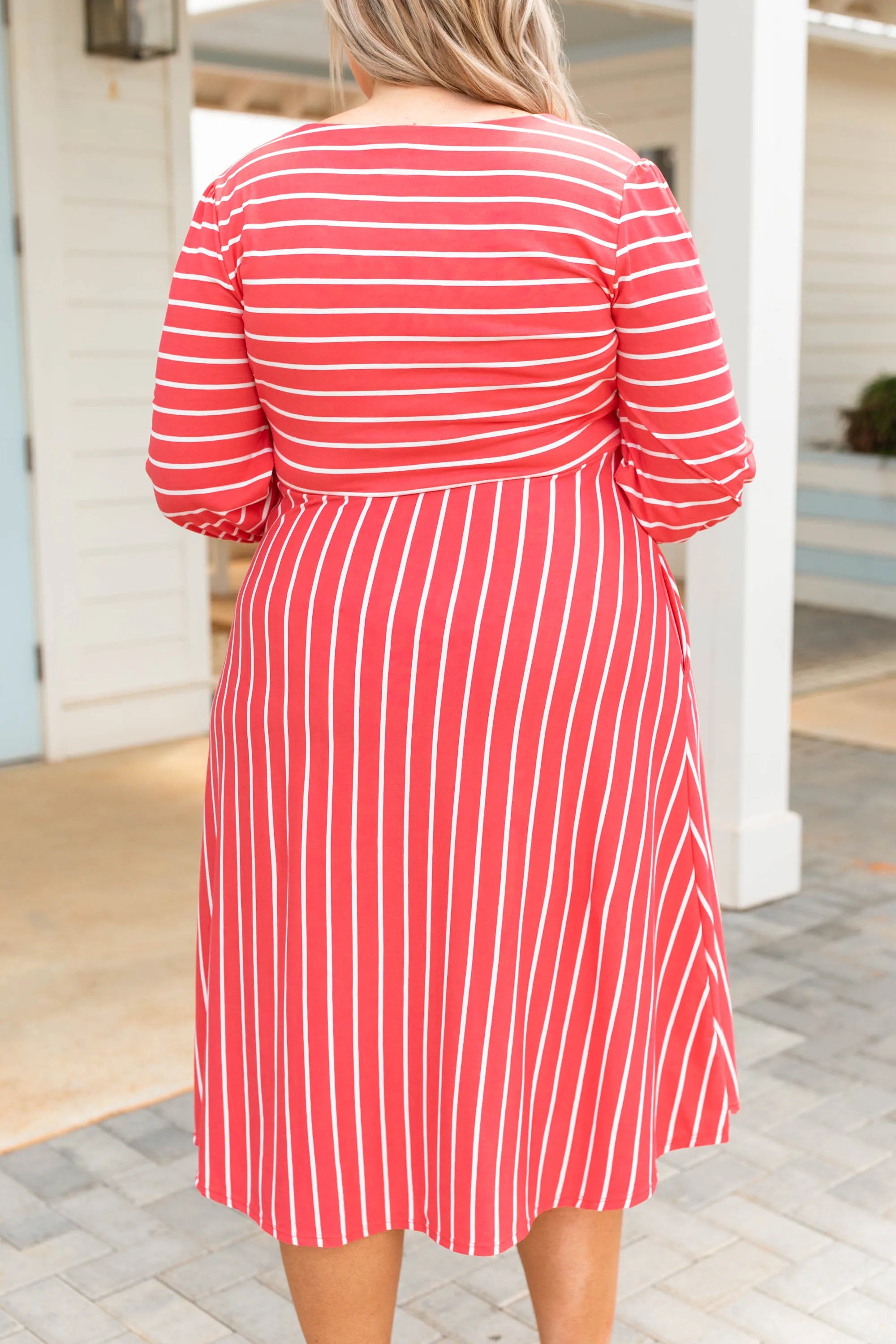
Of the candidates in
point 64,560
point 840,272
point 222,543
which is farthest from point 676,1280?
point 840,272

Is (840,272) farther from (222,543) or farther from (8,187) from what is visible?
(8,187)

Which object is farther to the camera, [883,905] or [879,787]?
[879,787]

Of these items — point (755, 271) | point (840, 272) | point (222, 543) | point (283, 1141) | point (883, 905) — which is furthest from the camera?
point (840, 272)

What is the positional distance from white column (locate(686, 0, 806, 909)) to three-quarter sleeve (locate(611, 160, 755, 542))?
187cm

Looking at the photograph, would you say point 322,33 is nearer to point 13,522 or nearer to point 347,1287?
point 13,522

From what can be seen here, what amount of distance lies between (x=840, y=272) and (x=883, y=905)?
7112 millimetres

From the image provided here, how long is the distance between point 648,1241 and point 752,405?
180 cm

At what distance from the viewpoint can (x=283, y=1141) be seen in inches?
54.2

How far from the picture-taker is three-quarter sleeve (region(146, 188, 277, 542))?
4.19 ft

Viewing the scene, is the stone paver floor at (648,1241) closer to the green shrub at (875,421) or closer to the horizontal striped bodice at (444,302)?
the horizontal striped bodice at (444,302)

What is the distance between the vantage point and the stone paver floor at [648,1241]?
1.94 metres

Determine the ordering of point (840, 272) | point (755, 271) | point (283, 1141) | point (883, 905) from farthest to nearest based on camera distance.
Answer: point (840, 272), point (883, 905), point (755, 271), point (283, 1141)

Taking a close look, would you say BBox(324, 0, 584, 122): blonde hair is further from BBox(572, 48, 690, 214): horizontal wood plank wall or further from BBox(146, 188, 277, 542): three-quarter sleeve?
BBox(572, 48, 690, 214): horizontal wood plank wall

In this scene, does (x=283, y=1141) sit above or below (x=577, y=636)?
below
